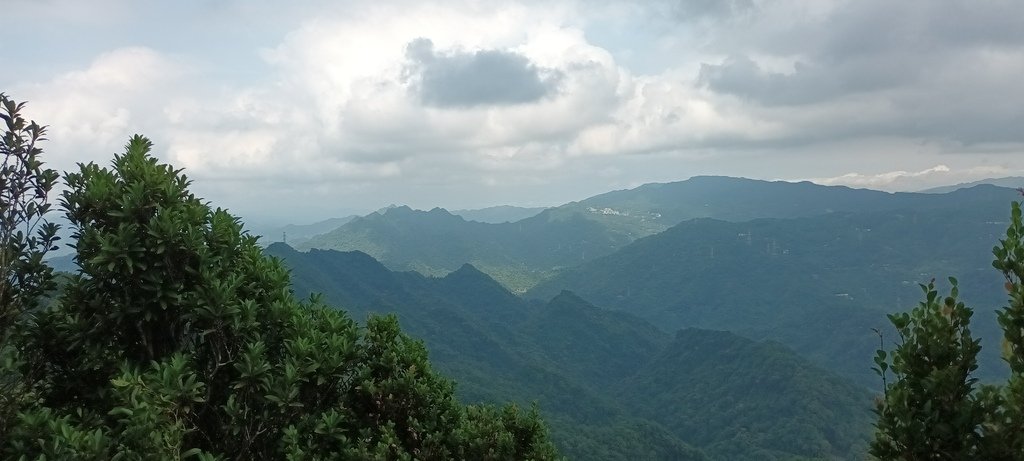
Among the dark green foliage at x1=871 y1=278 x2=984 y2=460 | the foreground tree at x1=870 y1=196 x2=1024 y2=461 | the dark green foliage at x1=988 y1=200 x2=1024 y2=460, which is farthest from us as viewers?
the dark green foliage at x1=871 y1=278 x2=984 y2=460

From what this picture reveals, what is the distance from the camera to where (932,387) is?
618cm

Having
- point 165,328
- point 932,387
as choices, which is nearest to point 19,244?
point 165,328

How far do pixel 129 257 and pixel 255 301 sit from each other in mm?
1733

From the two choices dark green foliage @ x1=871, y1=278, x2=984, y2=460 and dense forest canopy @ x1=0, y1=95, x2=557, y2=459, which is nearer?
dark green foliage @ x1=871, y1=278, x2=984, y2=460

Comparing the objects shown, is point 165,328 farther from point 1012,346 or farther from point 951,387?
point 1012,346

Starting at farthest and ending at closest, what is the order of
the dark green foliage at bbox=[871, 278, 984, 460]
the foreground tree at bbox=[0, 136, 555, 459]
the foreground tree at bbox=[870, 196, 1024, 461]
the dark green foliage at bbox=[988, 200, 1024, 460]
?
the foreground tree at bbox=[0, 136, 555, 459], the dark green foliage at bbox=[871, 278, 984, 460], the foreground tree at bbox=[870, 196, 1024, 461], the dark green foliage at bbox=[988, 200, 1024, 460]

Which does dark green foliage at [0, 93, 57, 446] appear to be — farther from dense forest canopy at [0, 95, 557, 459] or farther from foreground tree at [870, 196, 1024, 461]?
foreground tree at [870, 196, 1024, 461]

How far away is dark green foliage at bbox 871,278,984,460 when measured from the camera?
6.14 meters

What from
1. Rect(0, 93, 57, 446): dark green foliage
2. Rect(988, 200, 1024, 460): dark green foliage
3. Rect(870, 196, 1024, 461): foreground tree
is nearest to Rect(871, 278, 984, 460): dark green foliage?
Rect(870, 196, 1024, 461): foreground tree

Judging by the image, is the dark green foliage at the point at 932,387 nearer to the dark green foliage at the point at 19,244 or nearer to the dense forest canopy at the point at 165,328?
the dense forest canopy at the point at 165,328

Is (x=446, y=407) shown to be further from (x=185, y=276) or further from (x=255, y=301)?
(x=185, y=276)

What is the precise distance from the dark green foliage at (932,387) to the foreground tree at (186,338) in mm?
6406

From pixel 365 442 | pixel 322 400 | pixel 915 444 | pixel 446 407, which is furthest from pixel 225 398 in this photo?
pixel 915 444

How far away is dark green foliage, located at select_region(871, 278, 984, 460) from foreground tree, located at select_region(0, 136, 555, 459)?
6.41m
